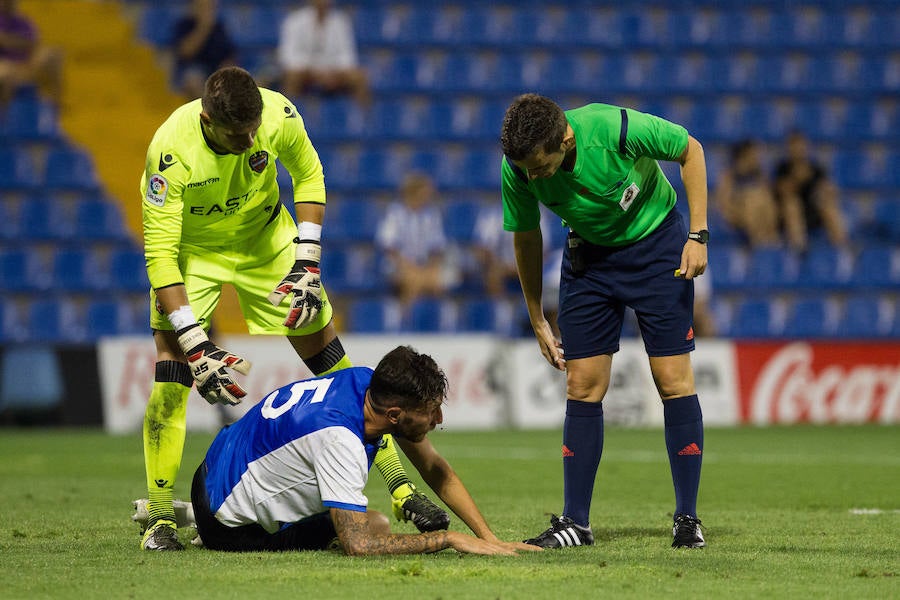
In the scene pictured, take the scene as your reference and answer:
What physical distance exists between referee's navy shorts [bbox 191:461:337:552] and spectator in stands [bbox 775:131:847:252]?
11989 mm

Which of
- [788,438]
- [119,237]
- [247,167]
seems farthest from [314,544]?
[119,237]

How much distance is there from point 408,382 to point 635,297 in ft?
4.44

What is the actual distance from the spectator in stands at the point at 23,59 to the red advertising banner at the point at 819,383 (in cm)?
934

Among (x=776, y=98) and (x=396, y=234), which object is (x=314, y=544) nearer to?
(x=396, y=234)

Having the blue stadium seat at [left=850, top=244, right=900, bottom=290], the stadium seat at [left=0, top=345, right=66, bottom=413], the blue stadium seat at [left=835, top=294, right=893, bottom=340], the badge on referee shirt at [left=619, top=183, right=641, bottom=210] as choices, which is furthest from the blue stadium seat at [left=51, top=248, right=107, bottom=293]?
the badge on referee shirt at [left=619, top=183, right=641, bottom=210]

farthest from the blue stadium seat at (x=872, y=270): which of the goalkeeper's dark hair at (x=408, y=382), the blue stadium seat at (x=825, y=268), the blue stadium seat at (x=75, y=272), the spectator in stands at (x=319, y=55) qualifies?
the goalkeeper's dark hair at (x=408, y=382)

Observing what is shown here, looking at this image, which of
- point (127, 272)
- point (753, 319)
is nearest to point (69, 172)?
point (127, 272)

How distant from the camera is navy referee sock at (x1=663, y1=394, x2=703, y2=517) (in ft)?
19.1

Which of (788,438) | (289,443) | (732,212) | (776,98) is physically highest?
(776,98)

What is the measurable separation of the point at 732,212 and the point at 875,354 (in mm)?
3083

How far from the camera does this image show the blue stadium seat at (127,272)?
52.4 ft

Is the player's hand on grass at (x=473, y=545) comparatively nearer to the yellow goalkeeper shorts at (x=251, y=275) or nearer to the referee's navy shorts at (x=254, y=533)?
the referee's navy shorts at (x=254, y=533)

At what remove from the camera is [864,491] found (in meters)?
8.31

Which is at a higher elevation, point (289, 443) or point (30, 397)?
point (289, 443)
